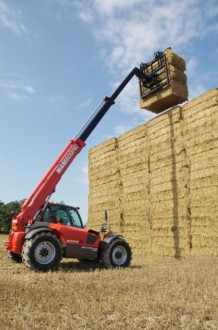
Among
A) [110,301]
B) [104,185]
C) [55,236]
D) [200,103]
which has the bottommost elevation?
[110,301]

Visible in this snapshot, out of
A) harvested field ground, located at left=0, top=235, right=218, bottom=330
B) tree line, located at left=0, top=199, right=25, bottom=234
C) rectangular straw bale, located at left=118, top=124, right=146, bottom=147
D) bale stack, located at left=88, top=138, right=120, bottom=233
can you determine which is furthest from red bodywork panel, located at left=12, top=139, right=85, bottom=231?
tree line, located at left=0, top=199, right=25, bottom=234

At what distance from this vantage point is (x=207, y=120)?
13078 millimetres

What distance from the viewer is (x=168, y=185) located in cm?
1454

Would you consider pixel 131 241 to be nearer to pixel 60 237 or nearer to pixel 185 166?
pixel 185 166

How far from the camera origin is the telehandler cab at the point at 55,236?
9734 millimetres

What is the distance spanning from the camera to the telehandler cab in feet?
31.9

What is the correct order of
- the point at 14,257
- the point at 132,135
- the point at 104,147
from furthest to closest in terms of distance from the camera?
the point at 104,147 < the point at 132,135 < the point at 14,257

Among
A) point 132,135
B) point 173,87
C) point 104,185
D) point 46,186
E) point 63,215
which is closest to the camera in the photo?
point 63,215

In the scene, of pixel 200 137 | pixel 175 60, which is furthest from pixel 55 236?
pixel 175 60

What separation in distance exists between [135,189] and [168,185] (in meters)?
2.18

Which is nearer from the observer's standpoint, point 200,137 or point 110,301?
point 110,301

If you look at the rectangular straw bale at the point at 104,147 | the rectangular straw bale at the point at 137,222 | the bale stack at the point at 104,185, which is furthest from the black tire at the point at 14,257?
the rectangular straw bale at the point at 104,147

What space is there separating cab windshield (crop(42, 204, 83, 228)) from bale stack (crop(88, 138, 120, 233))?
6.14 m

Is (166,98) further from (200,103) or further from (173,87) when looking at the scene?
(200,103)
